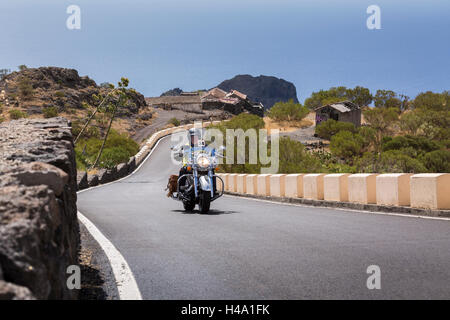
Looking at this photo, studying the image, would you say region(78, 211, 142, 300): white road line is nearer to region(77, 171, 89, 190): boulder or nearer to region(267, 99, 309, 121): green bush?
region(77, 171, 89, 190): boulder

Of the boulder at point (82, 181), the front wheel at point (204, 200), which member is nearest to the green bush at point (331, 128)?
the boulder at point (82, 181)

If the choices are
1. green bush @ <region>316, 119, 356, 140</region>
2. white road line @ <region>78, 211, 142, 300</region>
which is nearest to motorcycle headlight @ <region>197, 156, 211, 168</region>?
white road line @ <region>78, 211, 142, 300</region>

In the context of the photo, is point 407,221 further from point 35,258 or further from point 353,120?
point 353,120

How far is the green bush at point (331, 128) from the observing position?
83125 millimetres

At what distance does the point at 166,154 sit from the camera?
67125 mm

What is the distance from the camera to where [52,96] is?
344 ft

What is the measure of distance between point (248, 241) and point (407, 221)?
13.9 feet

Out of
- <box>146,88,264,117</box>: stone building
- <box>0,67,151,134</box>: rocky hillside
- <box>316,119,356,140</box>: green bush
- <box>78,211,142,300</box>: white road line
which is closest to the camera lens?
<box>78,211,142,300</box>: white road line

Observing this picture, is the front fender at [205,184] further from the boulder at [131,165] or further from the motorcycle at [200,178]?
the boulder at [131,165]

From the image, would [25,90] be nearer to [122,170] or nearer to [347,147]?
[122,170]

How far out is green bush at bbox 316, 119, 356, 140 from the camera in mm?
83125

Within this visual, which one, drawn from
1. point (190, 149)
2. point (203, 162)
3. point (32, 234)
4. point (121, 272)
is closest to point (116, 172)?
point (190, 149)

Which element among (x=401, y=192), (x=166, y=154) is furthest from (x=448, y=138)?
(x=401, y=192)

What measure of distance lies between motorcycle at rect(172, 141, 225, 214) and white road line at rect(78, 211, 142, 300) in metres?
4.07
